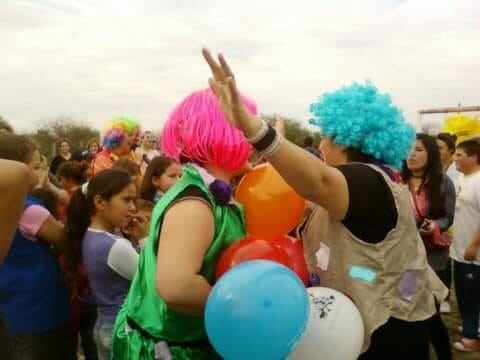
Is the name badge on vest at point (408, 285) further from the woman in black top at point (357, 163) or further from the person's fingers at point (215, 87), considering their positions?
the person's fingers at point (215, 87)

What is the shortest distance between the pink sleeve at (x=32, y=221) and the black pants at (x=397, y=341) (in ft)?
5.75

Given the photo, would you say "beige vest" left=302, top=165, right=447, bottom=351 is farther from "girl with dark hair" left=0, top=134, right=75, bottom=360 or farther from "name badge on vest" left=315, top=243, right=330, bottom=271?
"girl with dark hair" left=0, top=134, right=75, bottom=360

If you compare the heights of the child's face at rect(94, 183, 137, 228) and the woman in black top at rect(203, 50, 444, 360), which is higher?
the woman in black top at rect(203, 50, 444, 360)

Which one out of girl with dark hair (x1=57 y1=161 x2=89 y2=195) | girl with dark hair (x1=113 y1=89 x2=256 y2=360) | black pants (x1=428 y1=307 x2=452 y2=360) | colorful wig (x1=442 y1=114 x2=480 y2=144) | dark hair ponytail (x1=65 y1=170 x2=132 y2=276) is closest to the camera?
girl with dark hair (x1=113 y1=89 x2=256 y2=360)

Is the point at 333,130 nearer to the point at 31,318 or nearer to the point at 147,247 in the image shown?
the point at 147,247

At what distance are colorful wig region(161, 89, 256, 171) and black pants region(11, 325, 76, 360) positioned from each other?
1507 mm

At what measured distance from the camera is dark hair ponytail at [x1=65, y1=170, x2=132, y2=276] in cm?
289

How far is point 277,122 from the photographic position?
2.11 m

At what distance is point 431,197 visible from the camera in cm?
457

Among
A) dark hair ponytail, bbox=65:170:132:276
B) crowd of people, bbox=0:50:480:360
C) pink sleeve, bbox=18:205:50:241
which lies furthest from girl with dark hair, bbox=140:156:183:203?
pink sleeve, bbox=18:205:50:241

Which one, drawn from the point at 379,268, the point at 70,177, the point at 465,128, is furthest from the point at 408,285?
the point at 465,128

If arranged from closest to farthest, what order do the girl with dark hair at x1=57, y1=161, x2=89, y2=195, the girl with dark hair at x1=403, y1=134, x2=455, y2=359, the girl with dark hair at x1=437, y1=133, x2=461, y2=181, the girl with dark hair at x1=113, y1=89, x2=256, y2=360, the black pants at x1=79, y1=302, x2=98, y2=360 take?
the girl with dark hair at x1=113, y1=89, x2=256, y2=360, the black pants at x1=79, y1=302, x2=98, y2=360, the girl with dark hair at x1=403, y1=134, x2=455, y2=359, the girl with dark hair at x1=57, y1=161, x2=89, y2=195, the girl with dark hair at x1=437, y1=133, x2=461, y2=181

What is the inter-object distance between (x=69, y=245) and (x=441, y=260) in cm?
320

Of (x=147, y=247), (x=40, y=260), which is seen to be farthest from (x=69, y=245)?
(x=147, y=247)
